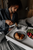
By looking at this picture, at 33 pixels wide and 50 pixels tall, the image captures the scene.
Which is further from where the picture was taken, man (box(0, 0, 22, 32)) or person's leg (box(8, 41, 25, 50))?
man (box(0, 0, 22, 32))

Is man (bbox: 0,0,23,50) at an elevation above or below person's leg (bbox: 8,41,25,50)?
above

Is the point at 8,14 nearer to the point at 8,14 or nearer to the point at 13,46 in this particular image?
the point at 8,14

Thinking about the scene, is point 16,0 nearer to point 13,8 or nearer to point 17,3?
point 17,3

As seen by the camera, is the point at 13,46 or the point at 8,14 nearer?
the point at 13,46

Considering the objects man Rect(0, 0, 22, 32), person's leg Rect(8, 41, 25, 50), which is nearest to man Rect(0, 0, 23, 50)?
man Rect(0, 0, 22, 32)

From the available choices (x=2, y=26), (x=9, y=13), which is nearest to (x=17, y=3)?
(x=9, y=13)

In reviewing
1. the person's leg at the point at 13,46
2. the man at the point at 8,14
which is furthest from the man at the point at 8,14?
the person's leg at the point at 13,46

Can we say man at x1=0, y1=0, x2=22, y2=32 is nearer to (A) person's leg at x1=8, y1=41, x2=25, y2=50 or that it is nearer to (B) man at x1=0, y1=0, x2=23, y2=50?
(B) man at x1=0, y1=0, x2=23, y2=50

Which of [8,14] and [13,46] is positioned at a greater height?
[8,14]

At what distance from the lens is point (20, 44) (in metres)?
0.72

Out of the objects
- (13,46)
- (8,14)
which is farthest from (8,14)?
(13,46)

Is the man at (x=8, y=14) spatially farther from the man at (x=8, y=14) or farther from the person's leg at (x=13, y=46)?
the person's leg at (x=13, y=46)

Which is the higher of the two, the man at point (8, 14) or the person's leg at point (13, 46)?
the man at point (8, 14)

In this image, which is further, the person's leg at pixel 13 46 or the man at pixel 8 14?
the man at pixel 8 14
